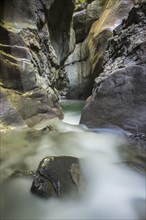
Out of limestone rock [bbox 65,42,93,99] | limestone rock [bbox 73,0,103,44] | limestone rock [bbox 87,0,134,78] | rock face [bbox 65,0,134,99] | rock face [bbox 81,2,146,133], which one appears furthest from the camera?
limestone rock [bbox 73,0,103,44]

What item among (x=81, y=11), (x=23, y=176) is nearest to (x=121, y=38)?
(x=23, y=176)

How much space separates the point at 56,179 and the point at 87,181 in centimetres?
59

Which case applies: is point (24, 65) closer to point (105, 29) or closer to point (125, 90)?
point (125, 90)

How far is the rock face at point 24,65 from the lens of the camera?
6717 mm

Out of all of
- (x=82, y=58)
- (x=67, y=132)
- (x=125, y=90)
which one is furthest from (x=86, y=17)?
(x=67, y=132)

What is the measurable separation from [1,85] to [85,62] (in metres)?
12.2

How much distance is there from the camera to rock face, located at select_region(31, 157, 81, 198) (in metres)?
2.98

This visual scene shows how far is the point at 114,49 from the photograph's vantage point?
290 inches

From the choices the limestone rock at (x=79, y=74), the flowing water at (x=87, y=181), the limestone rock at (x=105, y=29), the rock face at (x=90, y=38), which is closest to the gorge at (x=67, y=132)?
the flowing water at (x=87, y=181)

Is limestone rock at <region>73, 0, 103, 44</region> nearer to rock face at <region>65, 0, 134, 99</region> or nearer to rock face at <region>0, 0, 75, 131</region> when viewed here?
rock face at <region>65, 0, 134, 99</region>

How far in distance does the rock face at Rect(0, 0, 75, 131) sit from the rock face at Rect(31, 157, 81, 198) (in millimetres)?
3183

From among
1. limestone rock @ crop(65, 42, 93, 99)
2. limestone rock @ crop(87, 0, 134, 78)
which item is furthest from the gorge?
limestone rock @ crop(65, 42, 93, 99)

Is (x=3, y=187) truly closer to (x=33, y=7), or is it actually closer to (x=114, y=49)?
(x=114, y=49)

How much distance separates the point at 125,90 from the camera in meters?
5.73
